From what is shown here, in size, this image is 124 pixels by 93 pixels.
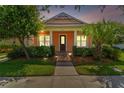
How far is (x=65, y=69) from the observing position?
32.3ft

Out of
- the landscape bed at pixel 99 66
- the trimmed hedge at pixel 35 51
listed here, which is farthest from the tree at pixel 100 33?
the trimmed hedge at pixel 35 51

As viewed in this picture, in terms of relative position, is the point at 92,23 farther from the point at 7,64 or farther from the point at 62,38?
the point at 7,64

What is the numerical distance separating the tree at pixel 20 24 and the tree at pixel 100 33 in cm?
192

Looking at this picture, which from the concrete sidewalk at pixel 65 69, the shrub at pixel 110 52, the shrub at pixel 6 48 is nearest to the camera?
the concrete sidewalk at pixel 65 69

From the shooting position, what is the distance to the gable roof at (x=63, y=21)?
401 inches

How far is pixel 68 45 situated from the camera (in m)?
10.1

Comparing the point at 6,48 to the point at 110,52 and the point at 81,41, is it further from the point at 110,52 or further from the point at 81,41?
the point at 110,52

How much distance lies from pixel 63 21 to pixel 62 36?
32.2 inches

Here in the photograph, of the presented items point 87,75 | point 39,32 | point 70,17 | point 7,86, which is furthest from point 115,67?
point 7,86

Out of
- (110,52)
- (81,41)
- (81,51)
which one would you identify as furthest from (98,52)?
(81,41)

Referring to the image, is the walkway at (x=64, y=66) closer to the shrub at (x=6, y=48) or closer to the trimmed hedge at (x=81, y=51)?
the trimmed hedge at (x=81, y=51)

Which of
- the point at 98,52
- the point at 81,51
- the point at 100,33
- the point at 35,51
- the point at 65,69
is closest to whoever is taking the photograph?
the point at 65,69

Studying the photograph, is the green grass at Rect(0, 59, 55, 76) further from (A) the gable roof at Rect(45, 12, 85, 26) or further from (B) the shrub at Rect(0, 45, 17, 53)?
(A) the gable roof at Rect(45, 12, 85, 26)

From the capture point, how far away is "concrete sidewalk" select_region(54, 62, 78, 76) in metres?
9.45
